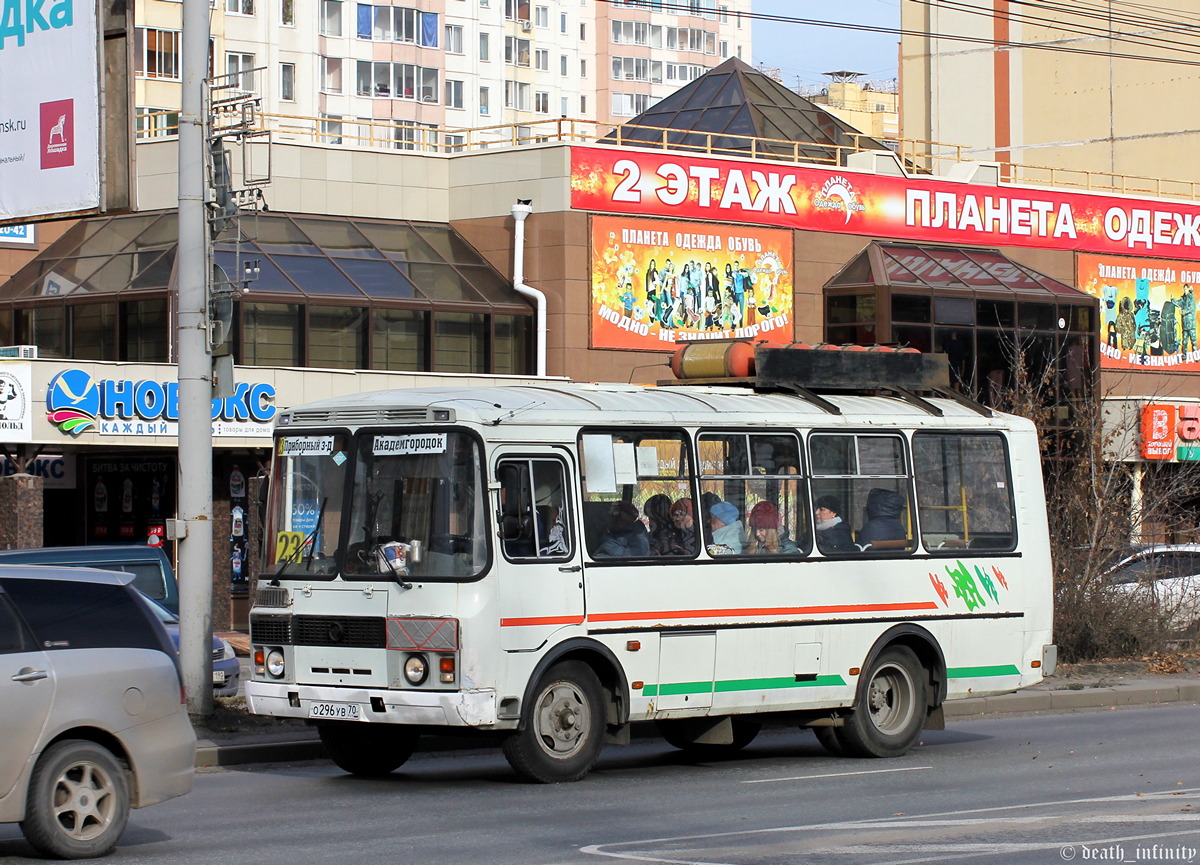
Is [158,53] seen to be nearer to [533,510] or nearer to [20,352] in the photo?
[20,352]

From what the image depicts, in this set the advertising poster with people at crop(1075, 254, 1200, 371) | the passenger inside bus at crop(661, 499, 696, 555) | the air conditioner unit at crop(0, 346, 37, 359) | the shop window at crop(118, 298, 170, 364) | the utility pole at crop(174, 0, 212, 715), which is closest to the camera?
the passenger inside bus at crop(661, 499, 696, 555)

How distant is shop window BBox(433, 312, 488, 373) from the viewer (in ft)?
110

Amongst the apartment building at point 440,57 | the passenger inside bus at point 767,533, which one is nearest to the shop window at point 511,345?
the passenger inside bus at point 767,533

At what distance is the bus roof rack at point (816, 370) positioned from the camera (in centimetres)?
1480

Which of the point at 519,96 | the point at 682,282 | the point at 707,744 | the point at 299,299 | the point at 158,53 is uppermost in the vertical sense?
the point at 519,96

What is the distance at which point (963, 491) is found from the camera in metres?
15.2

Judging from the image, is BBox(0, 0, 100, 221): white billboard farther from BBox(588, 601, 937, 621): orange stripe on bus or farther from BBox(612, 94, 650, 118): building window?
BBox(612, 94, 650, 118): building window

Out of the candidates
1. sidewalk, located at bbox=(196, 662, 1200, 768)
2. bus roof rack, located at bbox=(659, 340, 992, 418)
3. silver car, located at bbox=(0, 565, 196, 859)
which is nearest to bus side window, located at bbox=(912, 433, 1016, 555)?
bus roof rack, located at bbox=(659, 340, 992, 418)

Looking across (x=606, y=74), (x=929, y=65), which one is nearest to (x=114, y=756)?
(x=929, y=65)

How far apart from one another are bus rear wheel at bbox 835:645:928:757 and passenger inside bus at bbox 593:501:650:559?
2.47 meters

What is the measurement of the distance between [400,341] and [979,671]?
64.4 ft

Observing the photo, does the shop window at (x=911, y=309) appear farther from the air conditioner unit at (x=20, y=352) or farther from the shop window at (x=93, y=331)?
the air conditioner unit at (x=20, y=352)

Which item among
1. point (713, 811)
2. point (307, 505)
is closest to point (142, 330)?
point (307, 505)

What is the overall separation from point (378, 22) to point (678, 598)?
74530mm
